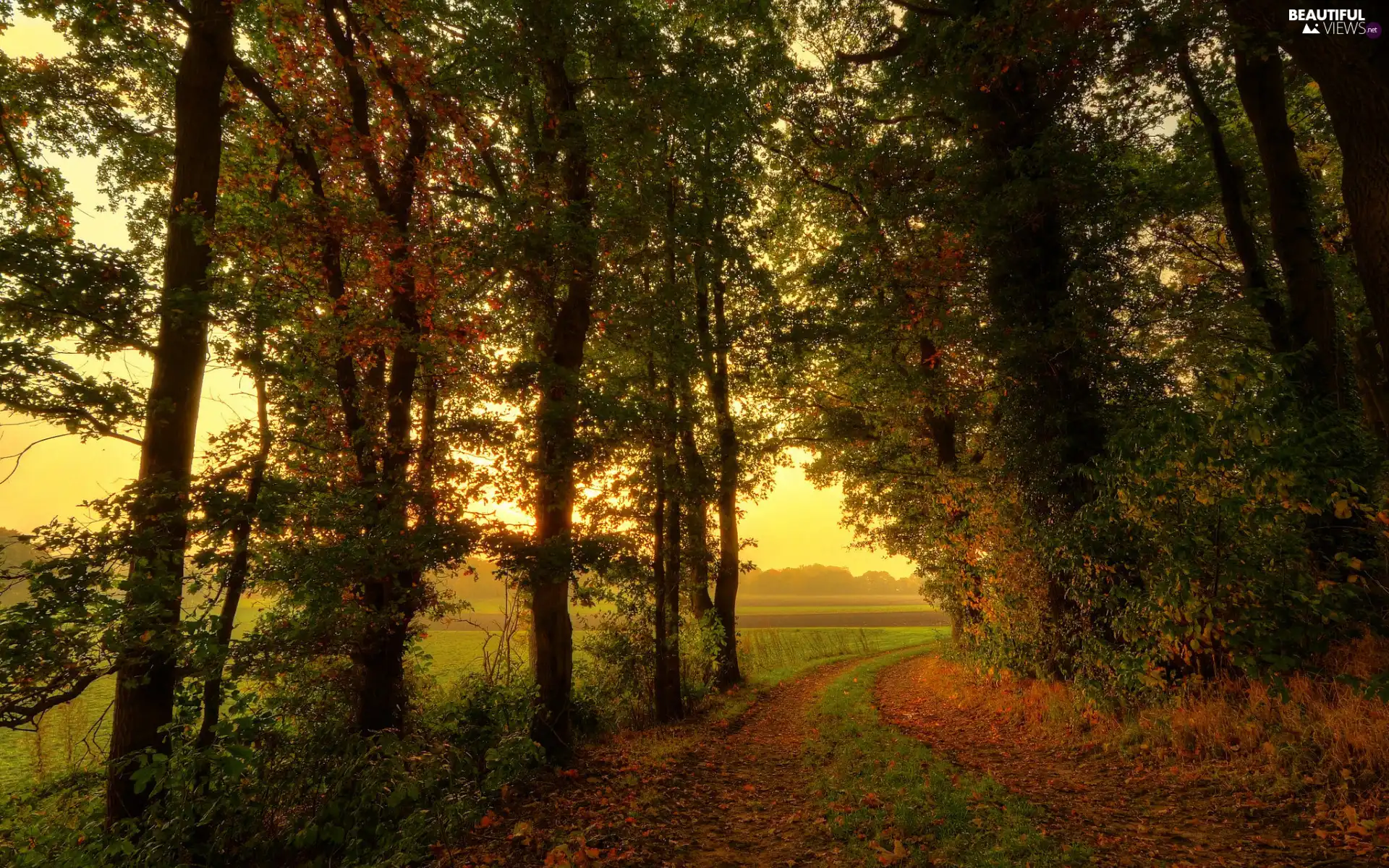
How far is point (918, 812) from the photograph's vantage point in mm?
6277

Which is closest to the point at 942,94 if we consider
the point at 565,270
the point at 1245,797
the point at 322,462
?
the point at 565,270

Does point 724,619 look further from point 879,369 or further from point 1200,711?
point 1200,711

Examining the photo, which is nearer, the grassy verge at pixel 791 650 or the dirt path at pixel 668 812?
the dirt path at pixel 668 812

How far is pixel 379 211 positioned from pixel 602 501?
6943 millimetres

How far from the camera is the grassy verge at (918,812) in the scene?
5141 mm

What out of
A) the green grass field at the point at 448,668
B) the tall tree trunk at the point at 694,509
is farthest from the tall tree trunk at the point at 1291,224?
the green grass field at the point at 448,668

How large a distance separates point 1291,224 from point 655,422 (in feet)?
39.1

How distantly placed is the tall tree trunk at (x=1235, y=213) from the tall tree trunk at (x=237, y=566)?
16.7m

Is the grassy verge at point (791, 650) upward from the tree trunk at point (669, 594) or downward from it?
downward

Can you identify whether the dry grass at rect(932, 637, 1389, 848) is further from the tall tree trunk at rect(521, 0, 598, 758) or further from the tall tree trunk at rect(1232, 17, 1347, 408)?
the tall tree trunk at rect(521, 0, 598, 758)

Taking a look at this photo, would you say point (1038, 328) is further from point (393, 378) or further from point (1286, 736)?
point (393, 378)

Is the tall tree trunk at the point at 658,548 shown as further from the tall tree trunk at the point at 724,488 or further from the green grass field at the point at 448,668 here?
the tall tree trunk at the point at 724,488

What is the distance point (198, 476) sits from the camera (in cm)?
758

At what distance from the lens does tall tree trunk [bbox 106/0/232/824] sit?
19.3ft
